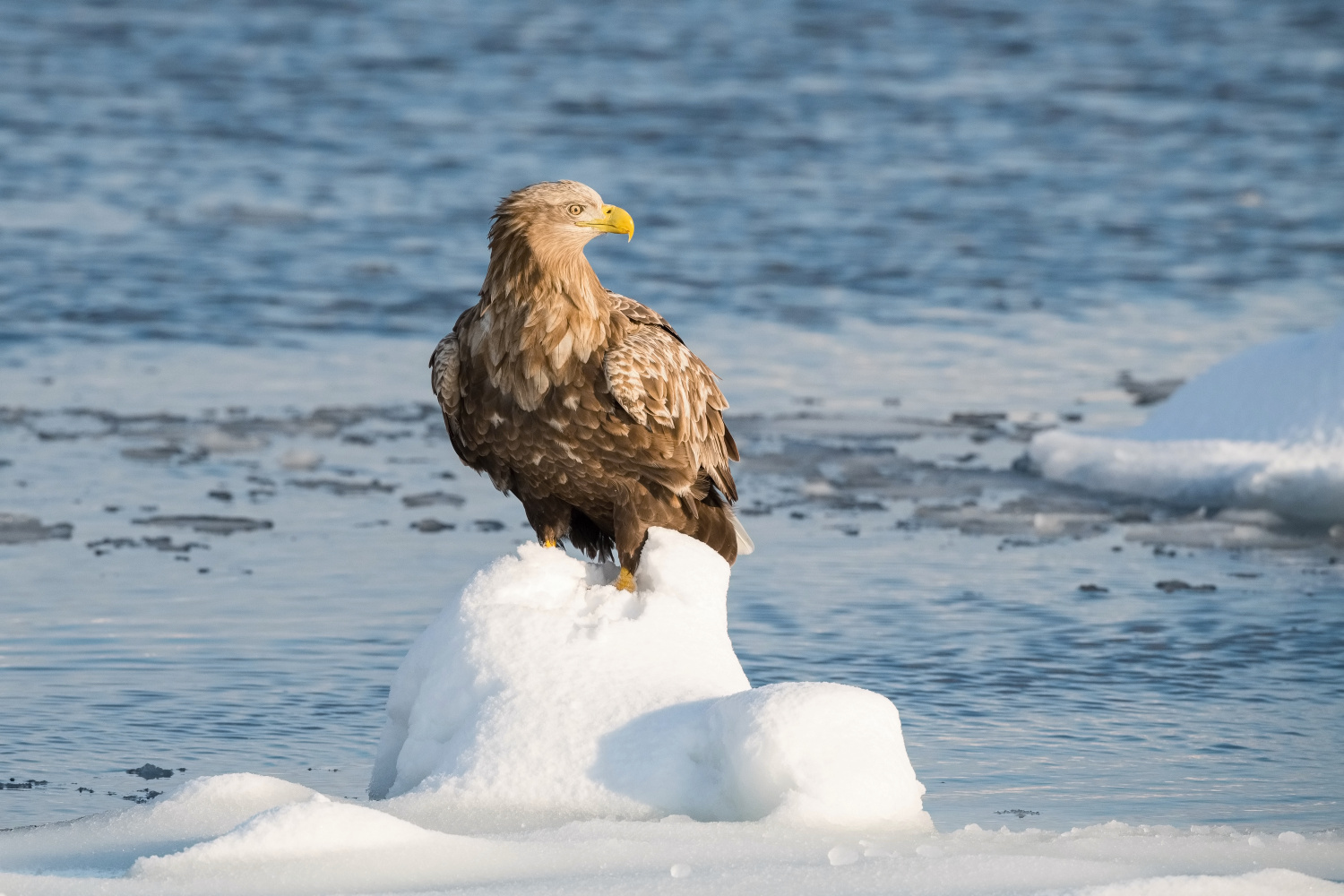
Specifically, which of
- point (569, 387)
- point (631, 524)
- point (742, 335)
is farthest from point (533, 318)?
point (742, 335)

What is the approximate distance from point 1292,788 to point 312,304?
9.70 meters

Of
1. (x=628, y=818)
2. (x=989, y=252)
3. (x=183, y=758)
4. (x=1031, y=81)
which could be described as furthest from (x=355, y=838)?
(x=1031, y=81)

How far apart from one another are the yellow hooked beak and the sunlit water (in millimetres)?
1680

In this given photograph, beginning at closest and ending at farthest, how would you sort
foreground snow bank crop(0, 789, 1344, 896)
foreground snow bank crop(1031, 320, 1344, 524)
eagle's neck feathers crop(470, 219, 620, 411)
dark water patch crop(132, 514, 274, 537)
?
foreground snow bank crop(0, 789, 1344, 896), eagle's neck feathers crop(470, 219, 620, 411), dark water patch crop(132, 514, 274, 537), foreground snow bank crop(1031, 320, 1344, 524)

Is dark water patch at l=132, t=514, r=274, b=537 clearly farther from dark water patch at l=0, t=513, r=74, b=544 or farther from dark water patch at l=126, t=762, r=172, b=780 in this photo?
dark water patch at l=126, t=762, r=172, b=780

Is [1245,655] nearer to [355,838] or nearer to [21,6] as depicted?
[355,838]

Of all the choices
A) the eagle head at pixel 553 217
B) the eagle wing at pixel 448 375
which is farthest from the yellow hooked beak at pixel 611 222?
the eagle wing at pixel 448 375

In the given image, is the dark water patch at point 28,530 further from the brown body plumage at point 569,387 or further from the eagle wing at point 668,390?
the eagle wing at point 668,390

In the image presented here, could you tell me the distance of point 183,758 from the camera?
6500 mm

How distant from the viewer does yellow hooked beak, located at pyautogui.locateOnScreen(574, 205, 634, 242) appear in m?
6.34

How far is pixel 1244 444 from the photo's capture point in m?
10.4

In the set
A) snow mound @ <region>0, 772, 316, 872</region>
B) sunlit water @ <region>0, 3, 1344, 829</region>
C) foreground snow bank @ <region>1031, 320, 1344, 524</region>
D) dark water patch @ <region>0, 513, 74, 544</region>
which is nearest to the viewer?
snow mound @ <region>0, 772, 316, 872</region>

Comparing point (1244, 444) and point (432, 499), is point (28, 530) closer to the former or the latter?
point (432, 499)

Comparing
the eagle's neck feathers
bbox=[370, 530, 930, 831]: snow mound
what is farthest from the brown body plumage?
bbox=[370, 530, 930, 831]: snow mound
